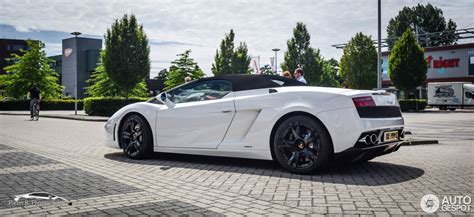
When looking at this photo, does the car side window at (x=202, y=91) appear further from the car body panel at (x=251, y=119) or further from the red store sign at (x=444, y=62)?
the red store sign at (x=444, y=62)

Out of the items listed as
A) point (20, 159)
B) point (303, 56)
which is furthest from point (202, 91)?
point (303, 56)

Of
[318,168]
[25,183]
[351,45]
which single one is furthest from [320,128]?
[351,45]

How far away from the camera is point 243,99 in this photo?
19.6 ft

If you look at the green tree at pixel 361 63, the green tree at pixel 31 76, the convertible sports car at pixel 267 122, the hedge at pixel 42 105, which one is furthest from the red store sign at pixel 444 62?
the convertible sports car at pixel 267 122

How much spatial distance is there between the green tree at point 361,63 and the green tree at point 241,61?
1007 cm

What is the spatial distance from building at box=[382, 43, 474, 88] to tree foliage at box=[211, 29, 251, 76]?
20.6 metres

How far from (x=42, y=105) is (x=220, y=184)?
Result: 3820 cm

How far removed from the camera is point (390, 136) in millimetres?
5566

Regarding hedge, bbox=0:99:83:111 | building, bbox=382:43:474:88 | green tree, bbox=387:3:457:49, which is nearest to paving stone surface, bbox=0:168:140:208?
hedge, bbox=0:99:83:111

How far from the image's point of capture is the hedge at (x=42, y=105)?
37688 millimetres

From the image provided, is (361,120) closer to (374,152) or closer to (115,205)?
(374,152)

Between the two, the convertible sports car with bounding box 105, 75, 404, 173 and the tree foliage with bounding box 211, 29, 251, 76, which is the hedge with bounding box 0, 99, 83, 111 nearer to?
the tree foliage with bounding box 211, 29, 251, 76

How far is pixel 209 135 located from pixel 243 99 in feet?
2.36

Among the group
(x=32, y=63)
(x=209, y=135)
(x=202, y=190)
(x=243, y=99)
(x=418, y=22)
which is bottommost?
(x=202, y=190)
